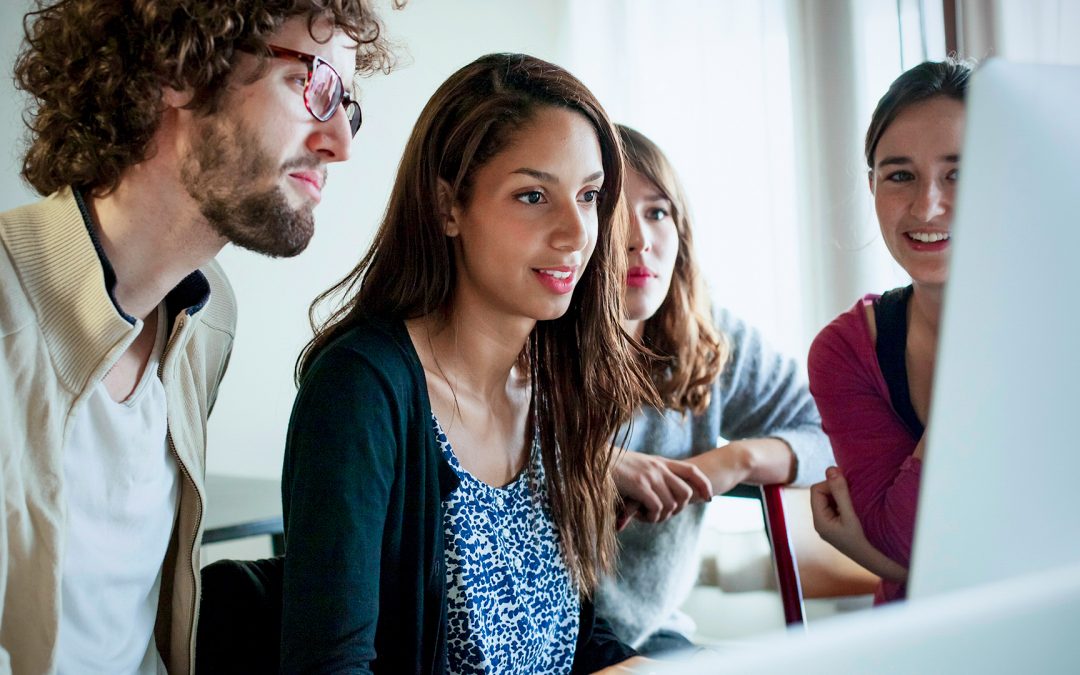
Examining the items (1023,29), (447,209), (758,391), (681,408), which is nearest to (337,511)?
(447,209)

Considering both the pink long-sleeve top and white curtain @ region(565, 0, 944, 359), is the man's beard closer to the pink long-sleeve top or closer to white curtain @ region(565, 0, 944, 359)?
the pink long-sleeve top

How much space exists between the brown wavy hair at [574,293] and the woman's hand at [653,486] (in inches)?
1.9

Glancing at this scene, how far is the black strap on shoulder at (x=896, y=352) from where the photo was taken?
3.78 ft

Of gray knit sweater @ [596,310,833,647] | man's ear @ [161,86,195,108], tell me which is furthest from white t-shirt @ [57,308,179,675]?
gray knit sweater @ [596,310,833,647]

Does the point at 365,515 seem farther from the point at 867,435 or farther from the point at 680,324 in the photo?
the point at 680,324

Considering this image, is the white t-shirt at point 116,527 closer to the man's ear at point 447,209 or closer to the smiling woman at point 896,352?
the man's ear at point 447,209

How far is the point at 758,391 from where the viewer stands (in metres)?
1.71

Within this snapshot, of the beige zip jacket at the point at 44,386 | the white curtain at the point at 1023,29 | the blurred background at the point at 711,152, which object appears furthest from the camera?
the blurred background at the point at 711,152

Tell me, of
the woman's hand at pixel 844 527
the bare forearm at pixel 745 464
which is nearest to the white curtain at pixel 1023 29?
the bare forearm at pixel 745 464

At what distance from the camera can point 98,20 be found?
1.00m

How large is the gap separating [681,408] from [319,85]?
33.4 inches

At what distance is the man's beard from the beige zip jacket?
11 cm

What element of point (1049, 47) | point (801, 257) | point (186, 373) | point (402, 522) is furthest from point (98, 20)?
point (801, 257)

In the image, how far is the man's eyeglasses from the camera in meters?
1.02
